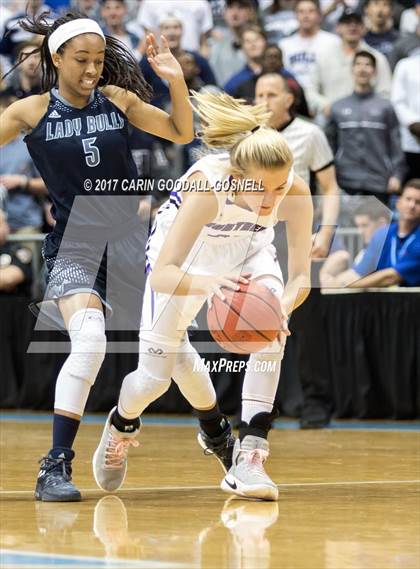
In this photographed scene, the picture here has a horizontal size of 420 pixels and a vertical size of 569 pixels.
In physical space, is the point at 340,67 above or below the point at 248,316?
below

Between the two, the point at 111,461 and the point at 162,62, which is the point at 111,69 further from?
the point at 111,461

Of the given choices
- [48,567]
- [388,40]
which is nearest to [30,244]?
[388,40]

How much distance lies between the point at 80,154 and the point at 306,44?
716 cm

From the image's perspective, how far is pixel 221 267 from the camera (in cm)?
590

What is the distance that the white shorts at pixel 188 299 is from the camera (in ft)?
18.9

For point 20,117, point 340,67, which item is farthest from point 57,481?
point 340,67

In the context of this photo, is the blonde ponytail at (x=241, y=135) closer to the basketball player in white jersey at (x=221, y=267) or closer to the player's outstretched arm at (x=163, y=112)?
the basketball player in white jersey at (x=221, y=267)

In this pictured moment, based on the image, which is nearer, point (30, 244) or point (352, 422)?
point (352, 422)

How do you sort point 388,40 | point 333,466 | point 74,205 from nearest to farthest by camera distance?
point 74,205
point 333,466
point 388,40

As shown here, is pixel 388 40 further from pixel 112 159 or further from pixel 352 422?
pixel 112 159

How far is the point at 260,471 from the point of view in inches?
227

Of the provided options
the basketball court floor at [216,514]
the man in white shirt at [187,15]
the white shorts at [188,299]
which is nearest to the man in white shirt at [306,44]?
the man in white shirt at [187,15]

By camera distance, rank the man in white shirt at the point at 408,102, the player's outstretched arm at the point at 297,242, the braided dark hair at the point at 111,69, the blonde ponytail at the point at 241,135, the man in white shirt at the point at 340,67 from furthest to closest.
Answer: the man in white shirt at the point at 340,67 < the man in white shirt at the point at 408,102 < the braided dark hair at the point at 111,69 < the player's outstretched arm at the point at 297,242 < the blonde ponytail at the point at 241,135

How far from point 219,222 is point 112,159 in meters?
0.71
